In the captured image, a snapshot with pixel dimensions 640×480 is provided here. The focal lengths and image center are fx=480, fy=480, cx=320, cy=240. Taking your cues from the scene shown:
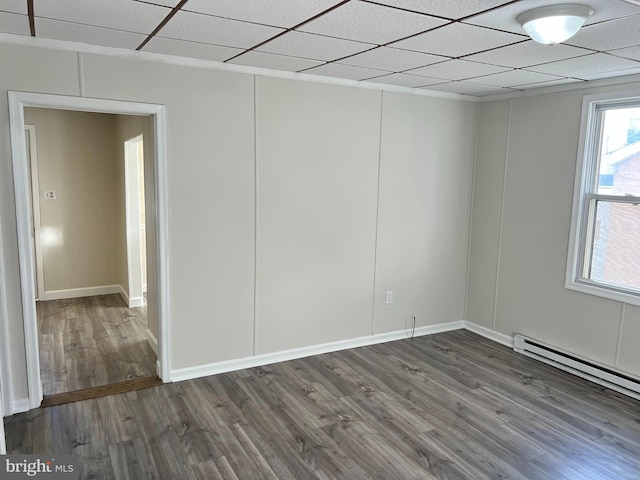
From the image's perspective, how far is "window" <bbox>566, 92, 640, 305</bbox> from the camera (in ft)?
12.3

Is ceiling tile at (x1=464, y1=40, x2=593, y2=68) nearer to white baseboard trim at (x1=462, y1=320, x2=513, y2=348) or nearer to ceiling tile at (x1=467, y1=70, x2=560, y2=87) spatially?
ceiling tile at (x1=467, y1=70, x2=560, y2=87)

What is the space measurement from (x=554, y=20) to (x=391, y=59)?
127cm

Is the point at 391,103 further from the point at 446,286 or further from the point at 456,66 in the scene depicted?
the point at 446,286

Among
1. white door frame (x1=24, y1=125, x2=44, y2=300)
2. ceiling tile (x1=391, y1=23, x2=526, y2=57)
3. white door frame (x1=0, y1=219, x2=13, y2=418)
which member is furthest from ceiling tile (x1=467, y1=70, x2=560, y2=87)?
white door frame (x1=24, y1=125, x2=44, y2=300)

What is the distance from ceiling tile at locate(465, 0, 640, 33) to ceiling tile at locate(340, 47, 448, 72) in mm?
718

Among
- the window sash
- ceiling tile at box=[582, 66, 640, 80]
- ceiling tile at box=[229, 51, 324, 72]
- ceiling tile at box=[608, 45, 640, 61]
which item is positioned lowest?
the window sash

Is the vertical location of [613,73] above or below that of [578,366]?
above

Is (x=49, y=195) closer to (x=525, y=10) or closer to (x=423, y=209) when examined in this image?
(x=423, y=209)

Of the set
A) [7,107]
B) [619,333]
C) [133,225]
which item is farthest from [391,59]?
[133,225]

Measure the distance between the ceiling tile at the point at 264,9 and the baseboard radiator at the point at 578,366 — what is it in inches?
139

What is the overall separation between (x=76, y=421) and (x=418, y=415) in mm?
2296

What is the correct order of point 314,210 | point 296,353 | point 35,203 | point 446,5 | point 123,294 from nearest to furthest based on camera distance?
point 446,5
point 314,210
point 296,353
point 35,203
point 123,294

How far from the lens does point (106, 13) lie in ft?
8.07

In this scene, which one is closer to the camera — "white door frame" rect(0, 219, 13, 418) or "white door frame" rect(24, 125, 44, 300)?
"white door frame" rect(0, 219, 13, 418)
